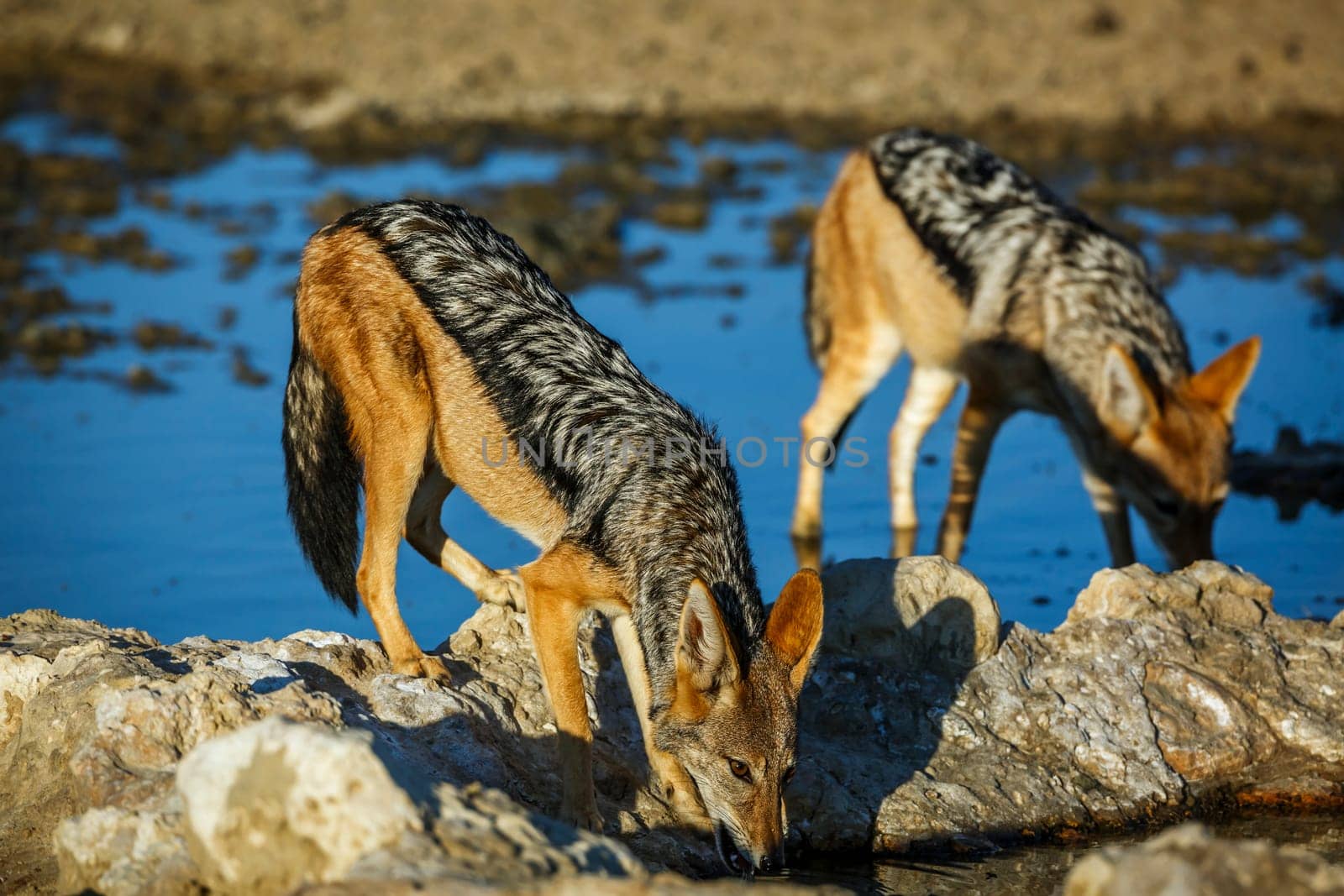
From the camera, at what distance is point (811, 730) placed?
6.22 metres

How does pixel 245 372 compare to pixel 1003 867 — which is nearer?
pixel 1003 867

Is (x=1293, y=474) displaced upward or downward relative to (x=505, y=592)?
downward

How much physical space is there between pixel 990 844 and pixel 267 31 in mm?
19247

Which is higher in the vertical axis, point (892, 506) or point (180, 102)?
point (892, 506)

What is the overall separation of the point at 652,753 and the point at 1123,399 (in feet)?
12.4

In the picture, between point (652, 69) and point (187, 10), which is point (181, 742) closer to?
point (652, 69)

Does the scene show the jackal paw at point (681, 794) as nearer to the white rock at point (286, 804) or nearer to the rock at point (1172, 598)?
the white rock at point (286, 804)

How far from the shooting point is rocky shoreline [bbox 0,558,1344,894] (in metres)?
4.35

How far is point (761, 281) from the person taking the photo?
46.7ft

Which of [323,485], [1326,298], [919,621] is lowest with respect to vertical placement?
[1326,298]

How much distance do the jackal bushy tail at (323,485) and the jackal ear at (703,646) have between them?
2.04 metres

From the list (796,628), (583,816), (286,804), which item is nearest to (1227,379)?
(796,628)

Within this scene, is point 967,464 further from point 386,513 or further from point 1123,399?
point 386,513

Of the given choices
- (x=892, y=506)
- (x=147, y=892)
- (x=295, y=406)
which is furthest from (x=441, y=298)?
(x=892, y=506)
